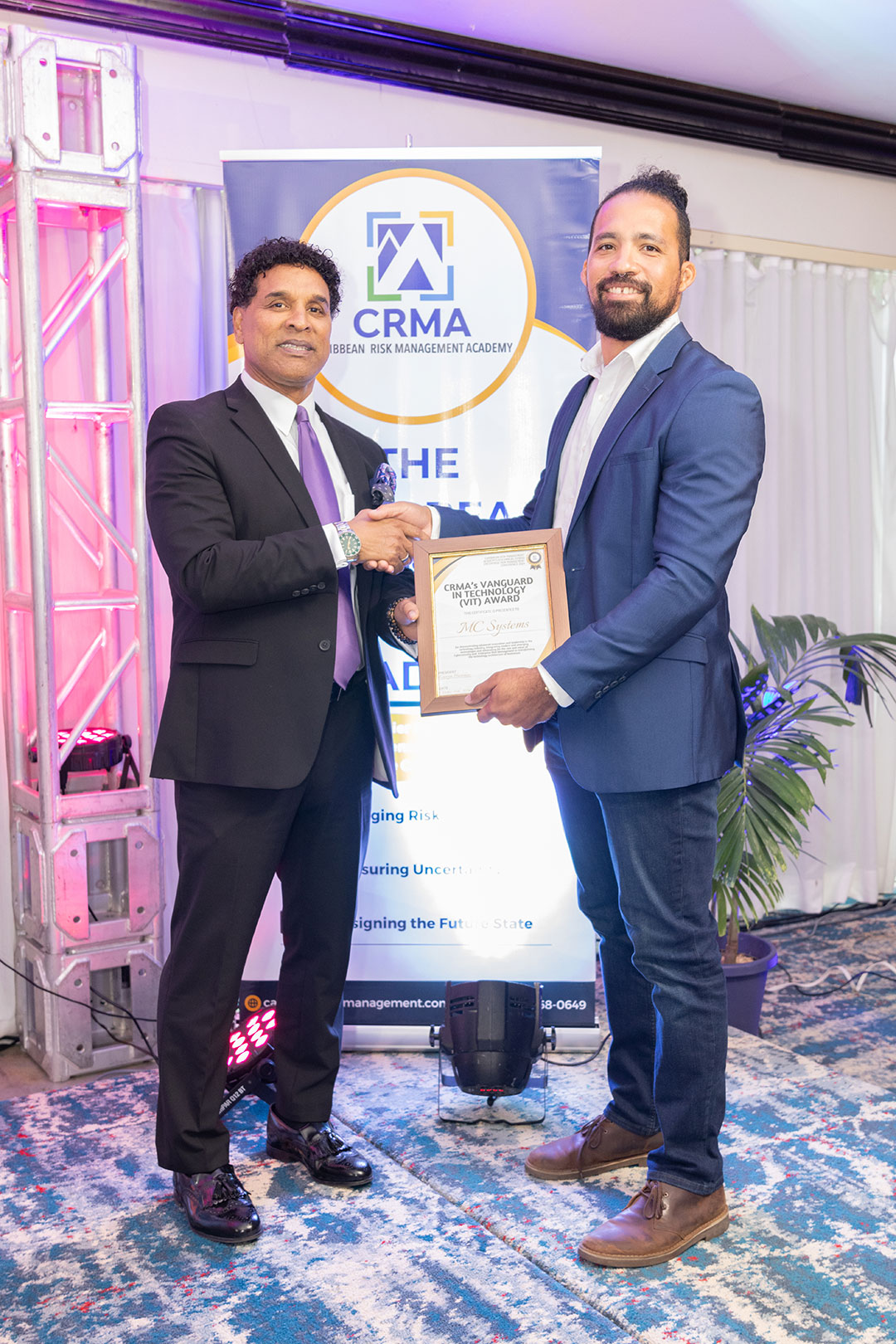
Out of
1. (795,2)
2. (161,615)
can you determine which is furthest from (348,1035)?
(795,2)

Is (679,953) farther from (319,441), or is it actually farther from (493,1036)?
(319,441)

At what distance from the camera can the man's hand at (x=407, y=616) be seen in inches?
93.1

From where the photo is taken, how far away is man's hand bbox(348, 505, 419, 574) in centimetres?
229

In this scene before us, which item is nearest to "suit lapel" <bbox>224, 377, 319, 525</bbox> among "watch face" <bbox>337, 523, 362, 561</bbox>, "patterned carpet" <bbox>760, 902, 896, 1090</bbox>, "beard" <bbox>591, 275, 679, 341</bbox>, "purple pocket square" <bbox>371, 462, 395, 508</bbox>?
"watch face" <bbox>337, 523, 362, 561</bbox>

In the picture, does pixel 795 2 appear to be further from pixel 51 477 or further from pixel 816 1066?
pixel 816 1066

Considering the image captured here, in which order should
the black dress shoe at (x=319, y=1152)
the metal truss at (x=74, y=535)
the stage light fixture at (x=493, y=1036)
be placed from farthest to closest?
the metal truss at (x=74, y=535)
the stage light fixture at (x=493, y=1036)
the black dress shoe at (x=319, y=1152)

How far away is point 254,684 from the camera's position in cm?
223

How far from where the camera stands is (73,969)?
10.7 ft

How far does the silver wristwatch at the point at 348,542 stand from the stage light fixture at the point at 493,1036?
1152 millimetres

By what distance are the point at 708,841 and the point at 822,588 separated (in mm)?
3229

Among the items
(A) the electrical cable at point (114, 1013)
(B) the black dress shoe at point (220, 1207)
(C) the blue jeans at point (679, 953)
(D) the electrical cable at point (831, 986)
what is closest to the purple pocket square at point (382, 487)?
(C) the blue jeans at point (679, 953)

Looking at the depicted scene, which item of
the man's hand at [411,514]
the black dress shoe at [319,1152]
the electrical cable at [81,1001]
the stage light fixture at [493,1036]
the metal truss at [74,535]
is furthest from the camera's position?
the electrical cable at [81,1001]

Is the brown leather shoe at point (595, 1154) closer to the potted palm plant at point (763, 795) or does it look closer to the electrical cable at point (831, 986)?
the potted palm plant at point (763, 795)

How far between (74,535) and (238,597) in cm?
162
